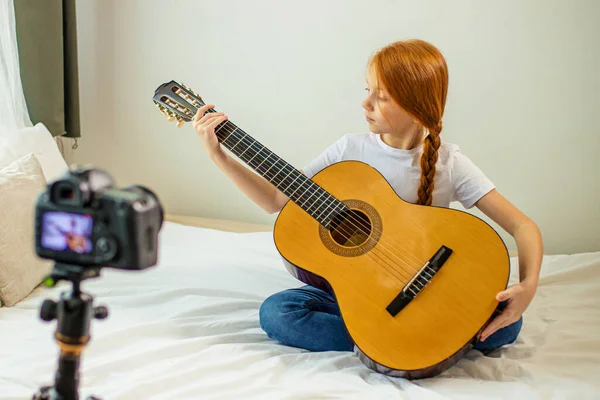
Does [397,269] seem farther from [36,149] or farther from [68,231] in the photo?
[36,149]

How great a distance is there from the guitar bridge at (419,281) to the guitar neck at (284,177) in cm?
22

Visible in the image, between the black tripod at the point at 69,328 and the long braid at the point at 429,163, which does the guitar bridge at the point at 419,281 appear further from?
the black tripod at the point at 69,328

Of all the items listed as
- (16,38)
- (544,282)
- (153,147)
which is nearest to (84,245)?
(544,282)

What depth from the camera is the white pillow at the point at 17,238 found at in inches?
59.0

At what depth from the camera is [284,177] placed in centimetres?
142

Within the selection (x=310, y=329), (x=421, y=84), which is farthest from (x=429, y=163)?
(x=310, y=329)

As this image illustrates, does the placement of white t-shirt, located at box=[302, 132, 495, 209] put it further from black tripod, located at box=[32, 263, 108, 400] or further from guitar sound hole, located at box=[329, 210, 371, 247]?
black tripod, located at box=[32, 263, 108, 400]

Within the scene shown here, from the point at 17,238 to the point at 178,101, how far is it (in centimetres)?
51

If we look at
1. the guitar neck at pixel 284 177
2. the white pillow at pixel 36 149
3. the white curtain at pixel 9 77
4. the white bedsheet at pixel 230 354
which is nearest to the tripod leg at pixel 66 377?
the white bedsheet at pixel 230 354

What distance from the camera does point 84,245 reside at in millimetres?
618

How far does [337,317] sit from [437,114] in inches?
20.1

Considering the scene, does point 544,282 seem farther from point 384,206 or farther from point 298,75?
point 298,75

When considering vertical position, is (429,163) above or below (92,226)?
below

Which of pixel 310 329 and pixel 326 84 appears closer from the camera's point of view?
pixel 310 329
